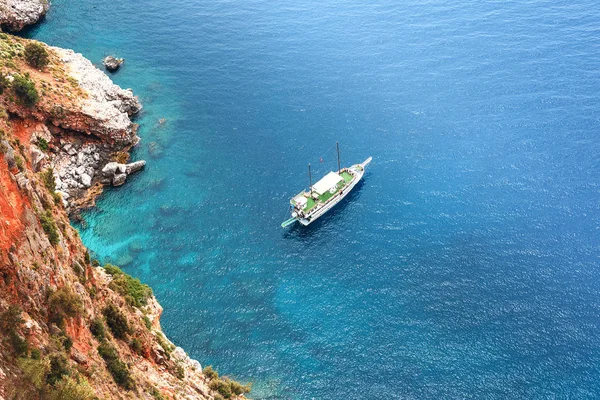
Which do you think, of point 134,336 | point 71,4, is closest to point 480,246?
point 134,336

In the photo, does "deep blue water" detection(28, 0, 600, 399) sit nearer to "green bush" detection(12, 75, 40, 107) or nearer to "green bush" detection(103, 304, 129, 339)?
"green bush" detection(12, 75, 40, 107)

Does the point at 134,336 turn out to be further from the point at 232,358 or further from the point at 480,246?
the point at 480,246

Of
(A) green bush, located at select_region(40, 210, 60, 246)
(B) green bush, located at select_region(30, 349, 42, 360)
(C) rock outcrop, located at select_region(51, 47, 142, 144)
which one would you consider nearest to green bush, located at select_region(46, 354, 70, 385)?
(B) green bush, located at select_region(30, 349, 42, 360)

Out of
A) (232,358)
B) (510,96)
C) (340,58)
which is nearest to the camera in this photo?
(232,358)

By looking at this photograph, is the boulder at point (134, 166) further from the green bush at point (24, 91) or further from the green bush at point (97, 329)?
the green bush at point (97, 329)

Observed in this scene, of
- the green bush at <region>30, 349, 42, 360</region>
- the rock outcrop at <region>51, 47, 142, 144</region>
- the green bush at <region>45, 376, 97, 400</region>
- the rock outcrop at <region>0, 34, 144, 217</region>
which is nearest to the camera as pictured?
the green bush at <region>45, 376, 97, 400</region>

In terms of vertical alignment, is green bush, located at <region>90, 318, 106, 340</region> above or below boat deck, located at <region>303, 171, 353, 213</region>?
above
